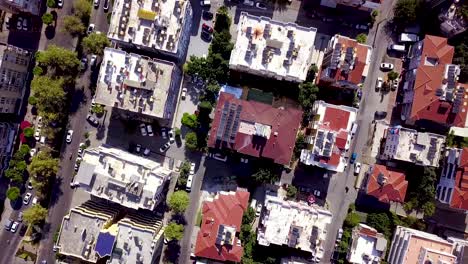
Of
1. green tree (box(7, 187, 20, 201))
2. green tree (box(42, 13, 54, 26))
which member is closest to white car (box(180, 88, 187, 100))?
green tree (box(42, 13, 54, 26))

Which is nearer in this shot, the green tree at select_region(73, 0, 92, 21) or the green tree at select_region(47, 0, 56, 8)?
the green tree at select_region(73, 0, 92, 21)

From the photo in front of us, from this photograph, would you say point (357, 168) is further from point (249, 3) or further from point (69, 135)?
point (69, 135)

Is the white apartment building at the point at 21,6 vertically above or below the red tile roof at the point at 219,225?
above

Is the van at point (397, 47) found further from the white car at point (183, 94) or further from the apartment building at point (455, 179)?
the white car at point (183, 94)

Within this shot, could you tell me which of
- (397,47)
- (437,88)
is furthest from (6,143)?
(437,88)

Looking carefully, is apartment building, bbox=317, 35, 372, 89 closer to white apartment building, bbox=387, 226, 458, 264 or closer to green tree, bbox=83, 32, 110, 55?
white apartment building, bbox=387, 226, 458, 264

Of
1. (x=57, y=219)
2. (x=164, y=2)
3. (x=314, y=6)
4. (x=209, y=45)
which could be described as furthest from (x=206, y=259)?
(x=314, y=6)

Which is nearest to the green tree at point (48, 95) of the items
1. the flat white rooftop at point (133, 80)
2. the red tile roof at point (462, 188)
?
the flat white rooftop at point (133, 80)
